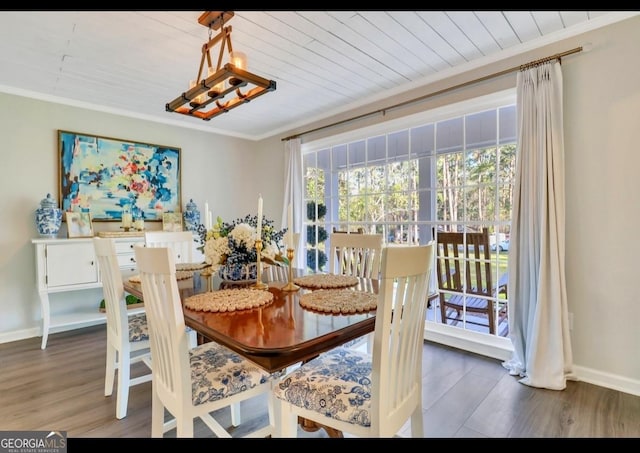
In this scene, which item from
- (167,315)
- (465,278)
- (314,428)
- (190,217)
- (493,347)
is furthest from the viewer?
(190,217)

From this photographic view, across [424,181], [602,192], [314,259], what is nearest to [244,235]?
[424,181]

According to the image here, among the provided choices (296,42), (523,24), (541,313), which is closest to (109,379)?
(296,42)

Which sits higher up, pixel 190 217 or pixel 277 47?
pixel 277 47

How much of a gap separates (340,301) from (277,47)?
1935 mm

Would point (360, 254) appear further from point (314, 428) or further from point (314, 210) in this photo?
point (314, 210)

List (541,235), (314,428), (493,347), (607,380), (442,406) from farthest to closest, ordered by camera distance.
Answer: (493,347) < (541,235) < (607,380) < (442,406) < (314,428)

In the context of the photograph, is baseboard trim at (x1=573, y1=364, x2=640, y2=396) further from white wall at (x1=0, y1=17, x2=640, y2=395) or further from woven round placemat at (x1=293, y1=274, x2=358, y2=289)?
woven round placemat at (x1=293, y1=274, x2=358, y2=289)

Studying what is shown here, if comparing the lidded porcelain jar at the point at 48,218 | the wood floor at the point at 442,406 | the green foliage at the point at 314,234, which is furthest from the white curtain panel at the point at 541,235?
the lidded porcelain jar at the point at 48,218

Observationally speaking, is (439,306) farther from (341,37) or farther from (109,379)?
(109,379)

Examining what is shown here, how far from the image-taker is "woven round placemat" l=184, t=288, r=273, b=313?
1396 millimetres

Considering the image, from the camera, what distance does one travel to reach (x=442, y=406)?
1.94m

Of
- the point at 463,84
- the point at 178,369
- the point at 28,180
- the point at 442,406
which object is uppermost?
the point at 463,84

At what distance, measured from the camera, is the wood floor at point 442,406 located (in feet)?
5.66

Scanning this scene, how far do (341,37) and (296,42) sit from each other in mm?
323
